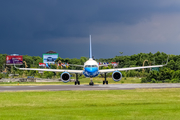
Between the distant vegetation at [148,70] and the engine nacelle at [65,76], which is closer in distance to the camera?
the engine nacelle at [65,76]

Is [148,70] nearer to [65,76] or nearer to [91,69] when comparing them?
[65,76]

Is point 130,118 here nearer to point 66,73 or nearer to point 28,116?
point 28,116

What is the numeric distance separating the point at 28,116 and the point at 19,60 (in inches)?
5952

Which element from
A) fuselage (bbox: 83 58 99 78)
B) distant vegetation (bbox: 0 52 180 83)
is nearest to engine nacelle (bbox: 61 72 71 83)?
fuselage (bbox: 83 58 99 78)

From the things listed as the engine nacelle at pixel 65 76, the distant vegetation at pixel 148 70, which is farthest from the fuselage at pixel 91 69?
the distant vegetation at pixel 148 70

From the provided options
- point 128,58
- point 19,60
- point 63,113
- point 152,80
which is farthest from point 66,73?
point 128,58

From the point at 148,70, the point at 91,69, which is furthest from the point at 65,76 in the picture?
the point at 148,70

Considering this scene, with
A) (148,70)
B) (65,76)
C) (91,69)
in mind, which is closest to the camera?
(91,69)

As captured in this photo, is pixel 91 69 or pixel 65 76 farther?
pixel 65 76

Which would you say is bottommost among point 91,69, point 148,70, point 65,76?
point 65,76

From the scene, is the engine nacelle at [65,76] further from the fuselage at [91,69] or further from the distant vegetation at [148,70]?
the distant vegetation at [148,70]

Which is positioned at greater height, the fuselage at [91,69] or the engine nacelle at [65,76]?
the fuselage at [91,69]

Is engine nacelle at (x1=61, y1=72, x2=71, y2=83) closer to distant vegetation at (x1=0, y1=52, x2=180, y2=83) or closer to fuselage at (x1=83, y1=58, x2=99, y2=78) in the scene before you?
fuselage at (x1=83, y1=58, x2=99, y2=78)

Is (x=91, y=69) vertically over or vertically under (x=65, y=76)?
over
